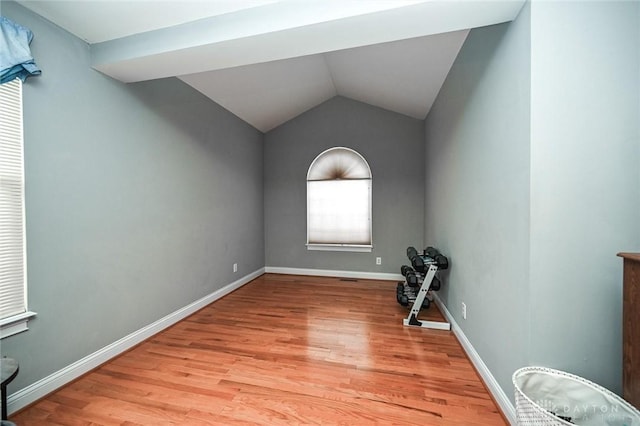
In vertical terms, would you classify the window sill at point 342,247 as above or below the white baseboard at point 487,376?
above

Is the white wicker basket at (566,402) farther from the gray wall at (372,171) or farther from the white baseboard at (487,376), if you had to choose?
the gray wall at (372,171)

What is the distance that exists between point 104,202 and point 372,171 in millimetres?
3652

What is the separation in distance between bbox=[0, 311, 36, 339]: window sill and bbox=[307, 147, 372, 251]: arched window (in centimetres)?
355

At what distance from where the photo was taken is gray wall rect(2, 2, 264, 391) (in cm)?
Result: 170

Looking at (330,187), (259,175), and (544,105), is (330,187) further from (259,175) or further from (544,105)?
(544,105)

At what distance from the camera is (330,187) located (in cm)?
470

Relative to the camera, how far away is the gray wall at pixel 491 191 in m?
1.38

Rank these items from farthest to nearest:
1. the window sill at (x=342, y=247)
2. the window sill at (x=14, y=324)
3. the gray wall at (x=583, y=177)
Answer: the window sill at (x=342, y=247)
the window sill at (x=14, y=324)
the gray wall at (x=583, y=177)

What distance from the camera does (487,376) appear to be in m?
1.76

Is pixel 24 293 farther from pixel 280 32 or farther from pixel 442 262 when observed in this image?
pixel 442 262

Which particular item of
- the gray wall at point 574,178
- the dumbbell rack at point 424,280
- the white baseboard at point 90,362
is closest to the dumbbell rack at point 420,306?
the dumbbell rack at point 424,280

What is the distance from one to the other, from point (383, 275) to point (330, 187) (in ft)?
5.91

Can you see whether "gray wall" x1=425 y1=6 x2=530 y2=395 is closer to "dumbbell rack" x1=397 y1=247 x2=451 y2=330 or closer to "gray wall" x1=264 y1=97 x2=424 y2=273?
"dumbbell rack" x1=397 y1=247 x2=451 y2=330

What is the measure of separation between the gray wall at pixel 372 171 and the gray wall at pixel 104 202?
1.58 metres
